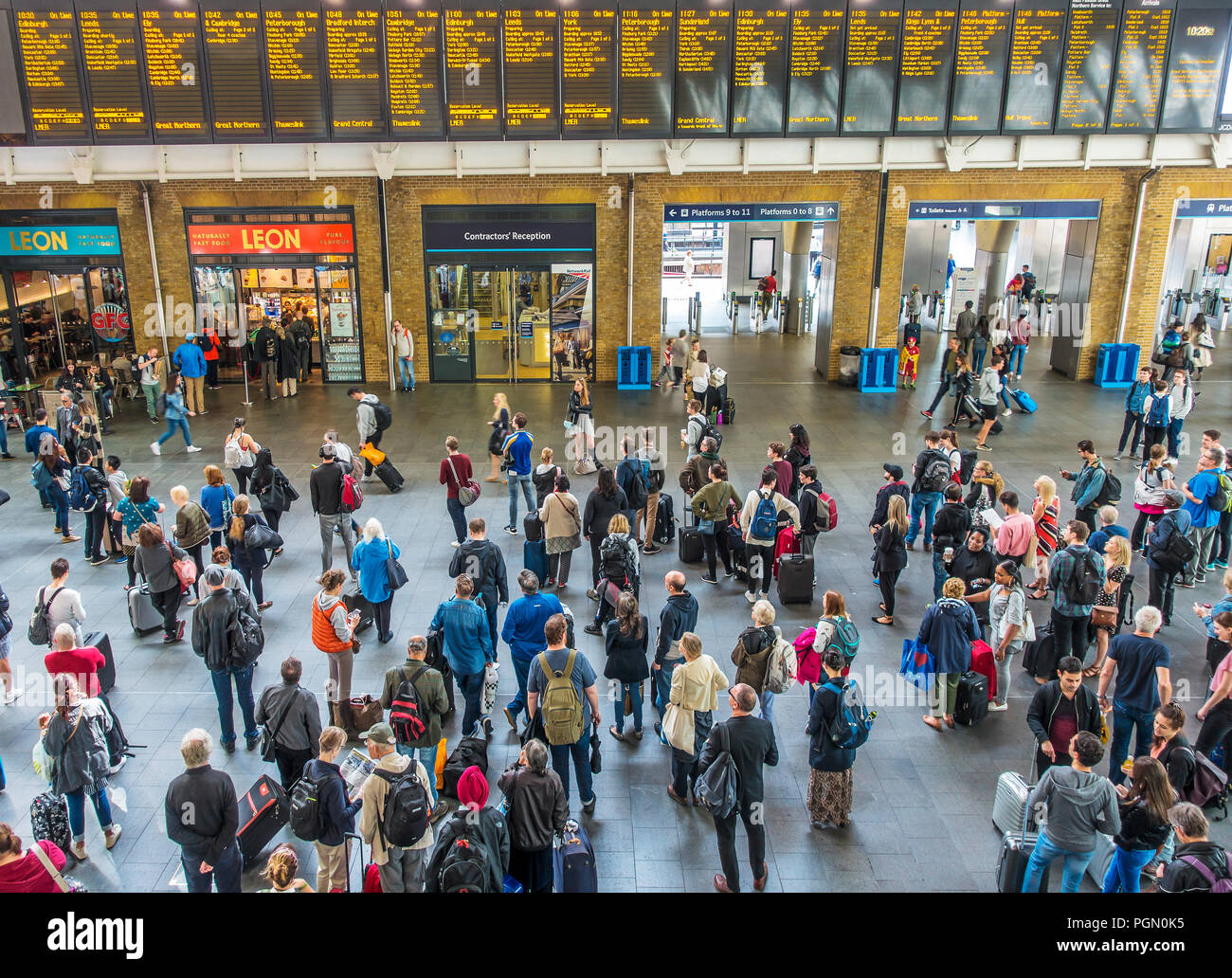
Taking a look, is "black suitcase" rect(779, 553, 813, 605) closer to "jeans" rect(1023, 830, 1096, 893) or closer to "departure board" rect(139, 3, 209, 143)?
"jeans" rect(1023, 830, 1096, 893)

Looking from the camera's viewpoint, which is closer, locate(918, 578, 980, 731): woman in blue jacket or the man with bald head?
the man with bald head

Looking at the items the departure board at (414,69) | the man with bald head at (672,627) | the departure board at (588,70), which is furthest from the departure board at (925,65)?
the man with bald head at (672,627)

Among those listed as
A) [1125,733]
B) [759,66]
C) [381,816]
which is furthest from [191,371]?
[1125,733]

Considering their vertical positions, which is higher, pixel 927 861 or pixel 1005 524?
pixel 1005 524

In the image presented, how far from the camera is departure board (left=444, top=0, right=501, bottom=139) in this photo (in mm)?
15305

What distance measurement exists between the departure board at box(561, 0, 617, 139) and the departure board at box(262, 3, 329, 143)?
3.84 meters

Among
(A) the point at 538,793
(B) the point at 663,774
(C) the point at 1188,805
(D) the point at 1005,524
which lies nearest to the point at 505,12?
(D) the point at 1005,524

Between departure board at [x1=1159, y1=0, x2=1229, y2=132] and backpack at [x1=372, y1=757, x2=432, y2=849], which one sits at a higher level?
departure board at [x1=1159, y1=0, x2=1229, y2=132]

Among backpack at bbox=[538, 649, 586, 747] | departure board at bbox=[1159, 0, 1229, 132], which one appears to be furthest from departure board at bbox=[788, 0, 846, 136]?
backpack at bbox=[538, 649, 586, 747]

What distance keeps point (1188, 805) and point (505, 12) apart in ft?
47.5

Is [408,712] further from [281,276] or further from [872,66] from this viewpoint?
[281,276]
